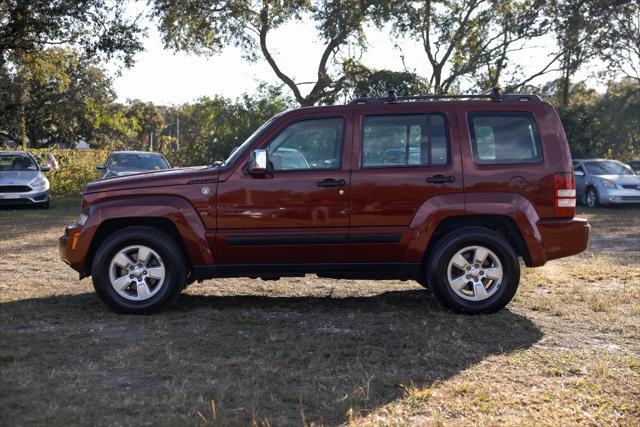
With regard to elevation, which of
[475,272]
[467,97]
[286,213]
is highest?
[467,97]

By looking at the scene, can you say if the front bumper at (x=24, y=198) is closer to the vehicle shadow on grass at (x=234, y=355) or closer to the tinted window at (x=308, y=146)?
the vehicle shadow on grass at (x=234, y=355)

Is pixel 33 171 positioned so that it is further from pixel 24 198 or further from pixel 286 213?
pixel 286 213

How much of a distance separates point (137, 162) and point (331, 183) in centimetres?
1280

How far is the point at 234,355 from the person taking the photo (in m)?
5.11

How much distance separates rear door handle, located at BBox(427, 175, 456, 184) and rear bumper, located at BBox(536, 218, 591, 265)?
834 mm

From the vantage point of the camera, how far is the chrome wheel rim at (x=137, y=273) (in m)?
6.46

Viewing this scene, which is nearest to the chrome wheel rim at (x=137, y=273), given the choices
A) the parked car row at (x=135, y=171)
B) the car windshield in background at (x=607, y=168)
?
the parked car row at (x=135, y=171)

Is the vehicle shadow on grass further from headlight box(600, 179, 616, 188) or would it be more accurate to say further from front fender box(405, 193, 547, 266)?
headlight box(600, 179, 616, 188)

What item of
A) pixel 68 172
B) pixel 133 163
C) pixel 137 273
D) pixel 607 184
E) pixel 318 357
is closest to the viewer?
pixel 318 357

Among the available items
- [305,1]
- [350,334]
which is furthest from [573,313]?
[305,1]

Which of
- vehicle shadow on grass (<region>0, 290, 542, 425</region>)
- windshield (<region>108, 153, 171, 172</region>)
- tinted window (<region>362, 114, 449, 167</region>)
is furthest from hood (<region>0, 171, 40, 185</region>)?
tinted window (<region>362, 114, 449, 167</region>)

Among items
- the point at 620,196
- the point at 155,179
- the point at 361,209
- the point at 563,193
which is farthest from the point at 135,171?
the point at 563,193

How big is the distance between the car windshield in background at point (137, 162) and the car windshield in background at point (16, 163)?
2357 millimetres

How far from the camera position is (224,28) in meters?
25.1
